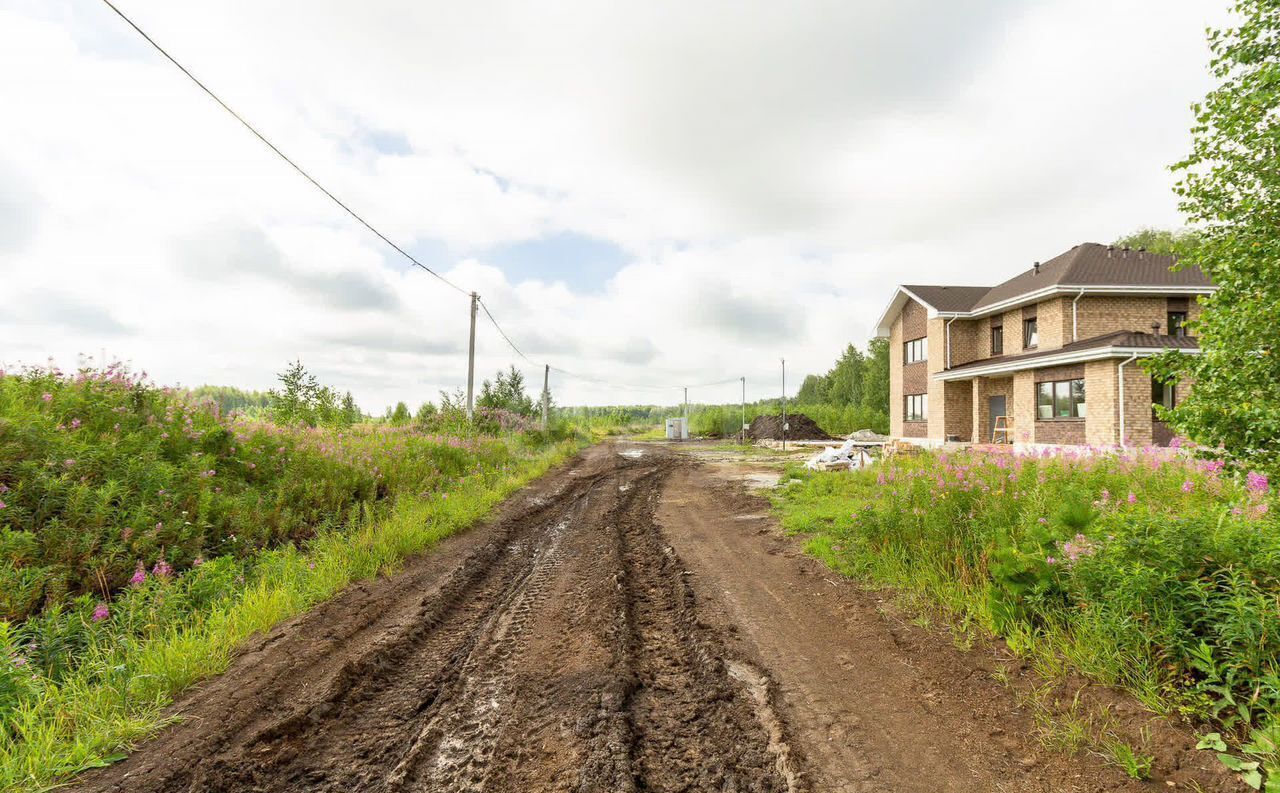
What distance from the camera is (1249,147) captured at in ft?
13.4

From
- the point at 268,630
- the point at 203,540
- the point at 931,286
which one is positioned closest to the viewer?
the point at 268,630

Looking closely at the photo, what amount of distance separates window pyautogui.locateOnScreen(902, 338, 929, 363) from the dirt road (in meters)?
24.5

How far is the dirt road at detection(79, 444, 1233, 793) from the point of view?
242 centimetres

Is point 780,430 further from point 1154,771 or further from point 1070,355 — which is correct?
point 1154,771

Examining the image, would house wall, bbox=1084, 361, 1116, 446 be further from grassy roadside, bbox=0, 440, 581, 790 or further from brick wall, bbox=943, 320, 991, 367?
grassy roadside, bbox=0, 440, 581, 790

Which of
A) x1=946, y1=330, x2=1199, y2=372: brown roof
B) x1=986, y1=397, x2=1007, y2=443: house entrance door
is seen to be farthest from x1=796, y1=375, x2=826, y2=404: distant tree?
x1=946, y1=330, x2=1199, y2=372: brown roof

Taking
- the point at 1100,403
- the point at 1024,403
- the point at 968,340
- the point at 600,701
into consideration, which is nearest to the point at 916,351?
the point at 968,340

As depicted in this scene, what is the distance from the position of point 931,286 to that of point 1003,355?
248 inches

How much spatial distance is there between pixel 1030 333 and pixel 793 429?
17.0m

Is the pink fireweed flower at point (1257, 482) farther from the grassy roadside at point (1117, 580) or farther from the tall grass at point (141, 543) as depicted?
the tall grass at point (141, 543)

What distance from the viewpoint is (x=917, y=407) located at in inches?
A: 1051

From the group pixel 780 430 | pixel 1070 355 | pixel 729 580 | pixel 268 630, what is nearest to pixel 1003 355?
pixel 1070 355

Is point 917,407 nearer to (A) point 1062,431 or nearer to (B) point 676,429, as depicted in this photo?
(A) point 1062,431

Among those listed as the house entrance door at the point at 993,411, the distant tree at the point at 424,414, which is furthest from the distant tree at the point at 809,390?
the distant tree at the point at 424,414
